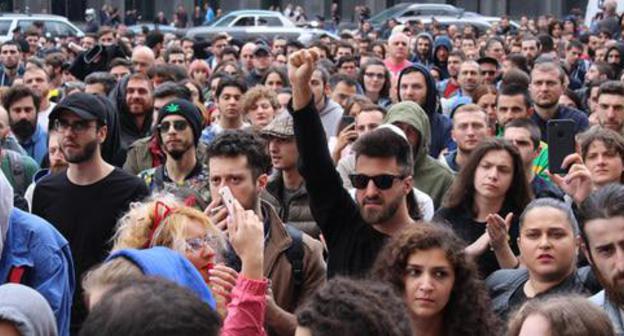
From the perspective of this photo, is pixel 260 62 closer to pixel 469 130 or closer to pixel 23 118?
pixel 23 118

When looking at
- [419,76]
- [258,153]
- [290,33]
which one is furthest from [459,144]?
[290,33]

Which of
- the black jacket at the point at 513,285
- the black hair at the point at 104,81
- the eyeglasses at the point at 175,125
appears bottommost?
the black jacket at the point at 513,285

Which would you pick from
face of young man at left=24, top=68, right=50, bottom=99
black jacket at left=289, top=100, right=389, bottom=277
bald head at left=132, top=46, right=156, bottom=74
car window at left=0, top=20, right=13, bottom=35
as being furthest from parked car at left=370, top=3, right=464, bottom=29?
black jacket at left=289, top=100, right=389, bottom=277

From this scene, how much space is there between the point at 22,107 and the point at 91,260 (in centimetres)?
444

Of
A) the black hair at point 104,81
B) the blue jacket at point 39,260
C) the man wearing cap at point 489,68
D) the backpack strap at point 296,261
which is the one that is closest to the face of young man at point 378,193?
the backpack strap at point 296,261

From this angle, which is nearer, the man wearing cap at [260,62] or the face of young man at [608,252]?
the face of young man at [608,252]

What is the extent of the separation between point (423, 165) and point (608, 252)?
338 centimetres

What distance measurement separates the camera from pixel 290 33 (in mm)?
39156

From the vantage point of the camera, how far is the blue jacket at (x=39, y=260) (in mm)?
5297

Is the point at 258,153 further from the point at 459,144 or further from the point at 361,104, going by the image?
the point at 361,104

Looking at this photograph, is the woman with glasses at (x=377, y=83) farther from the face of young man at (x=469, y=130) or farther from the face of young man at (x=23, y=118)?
the face of young man at (x=469, y=130)

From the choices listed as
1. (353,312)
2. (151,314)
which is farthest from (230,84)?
(151,314)

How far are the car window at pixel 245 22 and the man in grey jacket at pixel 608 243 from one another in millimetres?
38522

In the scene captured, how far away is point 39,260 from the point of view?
5.35 meters
